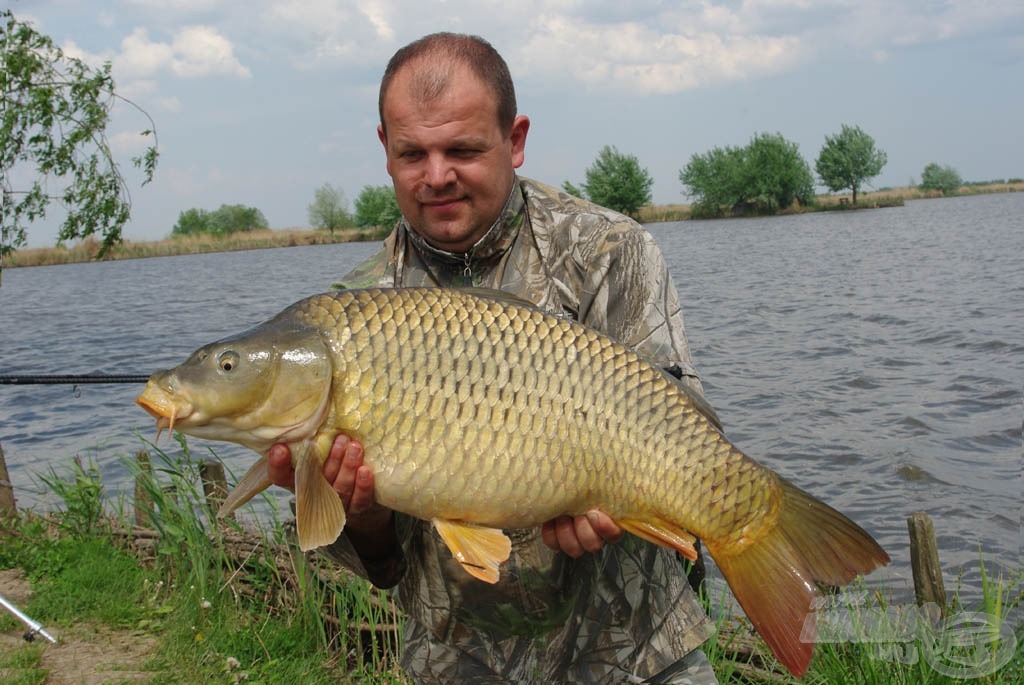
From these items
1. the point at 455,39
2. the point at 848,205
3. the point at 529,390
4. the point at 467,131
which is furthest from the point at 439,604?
the point at 848,205

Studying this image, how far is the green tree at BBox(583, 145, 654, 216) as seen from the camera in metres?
66.2

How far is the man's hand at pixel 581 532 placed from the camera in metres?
1.72

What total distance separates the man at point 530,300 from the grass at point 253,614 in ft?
4.16

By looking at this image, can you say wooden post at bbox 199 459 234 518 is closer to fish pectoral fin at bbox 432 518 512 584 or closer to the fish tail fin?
fish pectoral fin at bbox 432 518 512 584

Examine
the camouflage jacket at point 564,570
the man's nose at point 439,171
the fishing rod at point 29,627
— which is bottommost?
the fishing rod at point 29,627

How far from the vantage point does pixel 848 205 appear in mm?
65312

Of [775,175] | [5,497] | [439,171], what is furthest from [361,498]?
[775,175]

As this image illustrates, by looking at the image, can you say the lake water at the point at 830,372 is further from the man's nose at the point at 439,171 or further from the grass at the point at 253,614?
the man's nose at the point at 439,171

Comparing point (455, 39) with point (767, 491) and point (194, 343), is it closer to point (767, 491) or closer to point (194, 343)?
point (767, 491)

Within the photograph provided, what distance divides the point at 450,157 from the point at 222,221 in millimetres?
74775

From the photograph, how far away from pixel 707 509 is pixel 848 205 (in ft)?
225

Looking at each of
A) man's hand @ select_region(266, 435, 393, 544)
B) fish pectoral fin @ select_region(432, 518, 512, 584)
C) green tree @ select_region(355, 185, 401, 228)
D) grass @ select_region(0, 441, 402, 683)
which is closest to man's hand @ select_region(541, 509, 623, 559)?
fish pectoral fin @ select_region(432, 518, 512, 584)

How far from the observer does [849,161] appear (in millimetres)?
67562

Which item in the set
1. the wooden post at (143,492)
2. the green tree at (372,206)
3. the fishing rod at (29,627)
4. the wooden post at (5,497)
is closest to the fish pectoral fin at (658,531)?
the fishing rod at (29,627)
